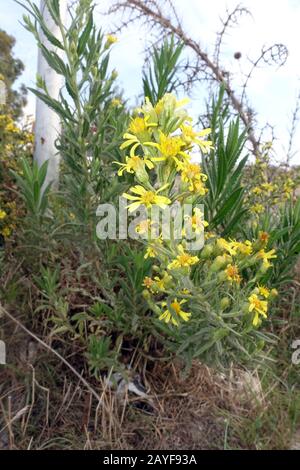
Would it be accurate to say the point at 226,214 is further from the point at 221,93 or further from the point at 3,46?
the point at 3,46

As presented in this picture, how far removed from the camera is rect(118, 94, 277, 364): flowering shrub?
1.11 meters

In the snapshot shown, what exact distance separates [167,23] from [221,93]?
201 centimetres

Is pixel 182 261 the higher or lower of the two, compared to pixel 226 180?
lower

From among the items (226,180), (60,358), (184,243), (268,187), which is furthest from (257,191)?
(184,243)

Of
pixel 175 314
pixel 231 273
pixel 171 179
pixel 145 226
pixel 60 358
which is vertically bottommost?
pixel 60 358

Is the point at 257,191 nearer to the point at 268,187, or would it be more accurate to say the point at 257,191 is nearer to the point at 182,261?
the point at 268,187

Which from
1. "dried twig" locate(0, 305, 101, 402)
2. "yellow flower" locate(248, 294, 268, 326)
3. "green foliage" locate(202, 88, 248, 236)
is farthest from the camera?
"dried twig" locate(0, 305, 101, 402)

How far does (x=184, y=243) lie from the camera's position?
45.7 inches

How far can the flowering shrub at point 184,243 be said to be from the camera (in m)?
1.11

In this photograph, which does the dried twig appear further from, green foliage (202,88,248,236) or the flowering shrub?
green foliage (202,88,248,236)

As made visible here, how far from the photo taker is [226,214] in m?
1.52

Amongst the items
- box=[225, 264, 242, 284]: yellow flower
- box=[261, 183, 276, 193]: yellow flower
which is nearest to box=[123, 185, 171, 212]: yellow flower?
box=[225, 264, 242, 284]: yellow flower

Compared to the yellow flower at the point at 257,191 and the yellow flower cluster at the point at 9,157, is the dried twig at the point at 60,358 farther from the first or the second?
the yellow flower at the point at 257,191

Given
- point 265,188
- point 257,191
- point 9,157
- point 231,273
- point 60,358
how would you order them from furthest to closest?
point 265,188 → point 257,191 → point 9,157 → point 60,358 → point 231,273
